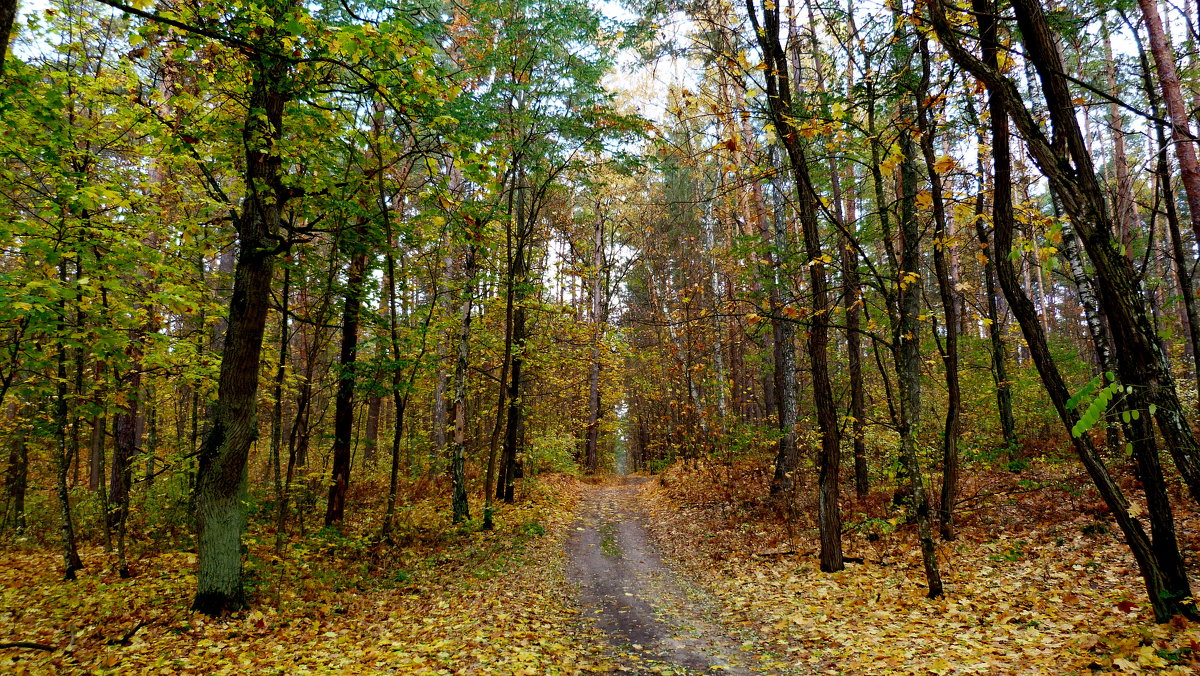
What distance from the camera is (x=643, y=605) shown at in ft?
23.7

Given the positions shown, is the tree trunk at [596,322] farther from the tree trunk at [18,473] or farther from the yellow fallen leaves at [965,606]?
the tree trunk at [18,473]

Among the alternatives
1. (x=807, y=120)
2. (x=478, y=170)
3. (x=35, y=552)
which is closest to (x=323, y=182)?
(x=478, y=170)

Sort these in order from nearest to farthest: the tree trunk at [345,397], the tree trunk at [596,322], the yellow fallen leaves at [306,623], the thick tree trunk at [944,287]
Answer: the yellow fallen leaves at [306,623]
the thick tree trunk at [944,287]
the tree trunk at [345,397]
the tree trunk at [596,322]

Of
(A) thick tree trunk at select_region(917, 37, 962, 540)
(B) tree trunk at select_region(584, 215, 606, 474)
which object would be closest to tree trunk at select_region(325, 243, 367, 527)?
(A) thick tree trunk at select_region(917, 37, 962, 540)

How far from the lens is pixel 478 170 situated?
178 inches

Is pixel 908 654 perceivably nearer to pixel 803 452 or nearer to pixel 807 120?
pixel 807 120

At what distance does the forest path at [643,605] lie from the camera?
213 inches

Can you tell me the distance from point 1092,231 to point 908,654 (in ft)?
13.4

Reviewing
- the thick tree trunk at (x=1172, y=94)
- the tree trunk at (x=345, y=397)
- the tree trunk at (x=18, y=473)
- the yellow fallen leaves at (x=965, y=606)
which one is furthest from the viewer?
the tree trunk at (x=345, y=397)

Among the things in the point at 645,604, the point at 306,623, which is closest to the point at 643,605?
the point at 645,604

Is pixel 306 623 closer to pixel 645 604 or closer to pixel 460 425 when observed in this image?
pixel 645 604

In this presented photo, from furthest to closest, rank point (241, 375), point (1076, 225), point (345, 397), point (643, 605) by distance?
1. point (345, 397)
2. point (643, 605)
3. point (241, 375)
4. point (1076, 225)

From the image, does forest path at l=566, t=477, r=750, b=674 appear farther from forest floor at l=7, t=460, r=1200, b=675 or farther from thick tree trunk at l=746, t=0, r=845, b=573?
thick tree trunk at l=746, t=0, r=845, b=573

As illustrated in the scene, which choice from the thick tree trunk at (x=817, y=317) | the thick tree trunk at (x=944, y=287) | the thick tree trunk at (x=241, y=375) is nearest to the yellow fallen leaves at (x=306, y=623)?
the thick tree trunk at (x=241, y=375)
